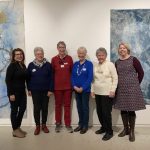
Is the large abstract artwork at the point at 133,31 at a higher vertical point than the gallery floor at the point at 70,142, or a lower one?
higher

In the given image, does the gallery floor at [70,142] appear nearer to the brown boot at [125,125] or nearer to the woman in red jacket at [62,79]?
the brown boot at [125,125]

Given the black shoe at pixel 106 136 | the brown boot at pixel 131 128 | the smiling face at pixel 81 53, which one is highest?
the smiling face at pixel 81 53

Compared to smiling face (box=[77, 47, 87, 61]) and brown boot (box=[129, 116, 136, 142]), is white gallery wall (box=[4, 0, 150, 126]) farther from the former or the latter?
brown boot (box=[129, 116, 136, 142])

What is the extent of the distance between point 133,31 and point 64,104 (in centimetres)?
166

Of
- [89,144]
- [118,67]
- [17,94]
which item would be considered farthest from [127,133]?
[17,94]

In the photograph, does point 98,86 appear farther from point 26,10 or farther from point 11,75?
point 26,10

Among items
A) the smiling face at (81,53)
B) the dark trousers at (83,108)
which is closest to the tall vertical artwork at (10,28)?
the smiling face at (81,53)

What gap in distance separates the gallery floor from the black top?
73cm

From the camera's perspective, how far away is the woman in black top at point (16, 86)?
4.11 m

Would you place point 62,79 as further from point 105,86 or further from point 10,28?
point 10,28

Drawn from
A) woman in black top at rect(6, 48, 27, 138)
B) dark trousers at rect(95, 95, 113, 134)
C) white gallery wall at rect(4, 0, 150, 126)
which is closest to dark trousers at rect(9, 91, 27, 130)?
woman in black top at rect(6, 48, 27, 138)

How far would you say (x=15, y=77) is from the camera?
4148 mm

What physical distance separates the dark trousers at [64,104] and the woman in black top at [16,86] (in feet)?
1.87

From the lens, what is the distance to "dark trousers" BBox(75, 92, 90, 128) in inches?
173
